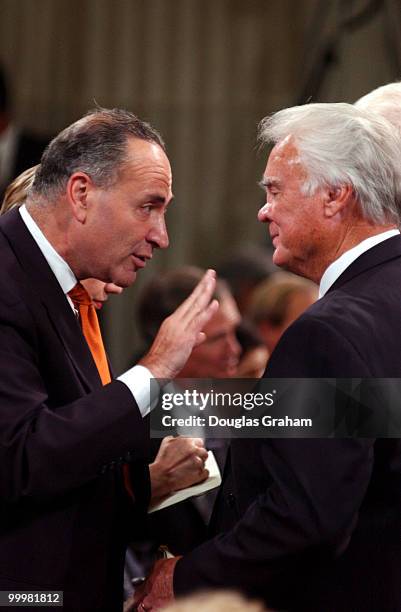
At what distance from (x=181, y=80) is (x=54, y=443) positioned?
5035 mm

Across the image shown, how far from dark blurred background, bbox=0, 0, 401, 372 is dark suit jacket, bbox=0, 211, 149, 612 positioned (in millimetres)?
4398

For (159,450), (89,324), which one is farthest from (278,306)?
(89,324)

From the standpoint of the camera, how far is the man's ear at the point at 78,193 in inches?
98.9

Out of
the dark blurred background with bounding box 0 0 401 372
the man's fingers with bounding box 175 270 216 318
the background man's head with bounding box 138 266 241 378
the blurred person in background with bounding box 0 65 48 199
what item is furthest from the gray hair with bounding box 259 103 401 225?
the dark blurred background with bounding box 0 0 401 372

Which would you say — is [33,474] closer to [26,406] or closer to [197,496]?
[26,406]

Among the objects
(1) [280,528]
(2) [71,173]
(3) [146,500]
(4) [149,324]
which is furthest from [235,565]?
(4) [149,324]

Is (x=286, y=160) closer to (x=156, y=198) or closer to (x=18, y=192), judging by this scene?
(x=156, y=198)

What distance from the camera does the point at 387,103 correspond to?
10.00ft

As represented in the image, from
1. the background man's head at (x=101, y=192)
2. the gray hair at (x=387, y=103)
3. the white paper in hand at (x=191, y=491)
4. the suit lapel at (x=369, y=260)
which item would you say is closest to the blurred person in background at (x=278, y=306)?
the gray hair at (x=387, y=103)

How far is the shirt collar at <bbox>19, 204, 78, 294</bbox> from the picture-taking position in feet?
8.19

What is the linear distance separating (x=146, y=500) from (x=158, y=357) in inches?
15.5

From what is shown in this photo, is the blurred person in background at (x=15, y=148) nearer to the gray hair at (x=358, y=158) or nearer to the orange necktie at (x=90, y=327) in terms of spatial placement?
the orange necktie at (x=90, y=327)

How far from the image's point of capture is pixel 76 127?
8.39 feet

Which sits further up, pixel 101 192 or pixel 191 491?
pixel 101 192
